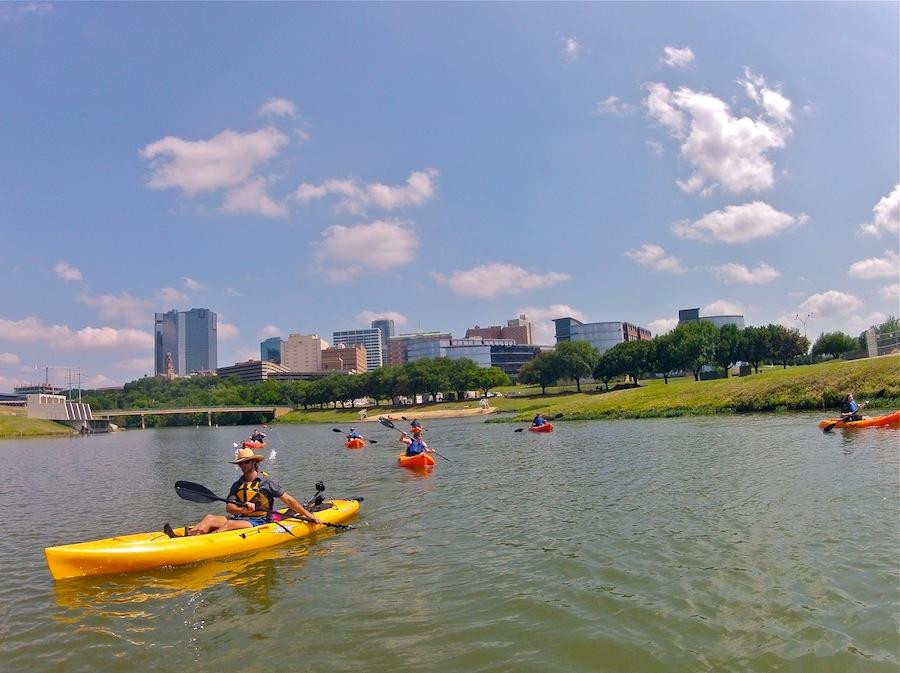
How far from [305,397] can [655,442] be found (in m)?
124

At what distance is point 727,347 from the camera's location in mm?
99125

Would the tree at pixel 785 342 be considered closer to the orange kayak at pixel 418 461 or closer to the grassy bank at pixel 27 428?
the orange kayak at pixel 418 461

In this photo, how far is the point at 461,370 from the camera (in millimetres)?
131250

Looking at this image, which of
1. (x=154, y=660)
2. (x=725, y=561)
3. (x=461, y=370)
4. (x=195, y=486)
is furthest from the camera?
(x=461, y=370)

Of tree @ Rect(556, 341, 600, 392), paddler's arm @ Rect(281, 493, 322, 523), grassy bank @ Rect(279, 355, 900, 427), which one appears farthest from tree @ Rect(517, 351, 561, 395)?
paddler's arm @ Rect(281, 493, 322, 523)

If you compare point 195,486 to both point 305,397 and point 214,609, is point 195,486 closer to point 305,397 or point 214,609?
point 214,609

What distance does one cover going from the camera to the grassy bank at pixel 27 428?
3750 inches

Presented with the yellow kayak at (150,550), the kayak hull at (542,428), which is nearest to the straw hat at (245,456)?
the yellow kayak at (150,550)

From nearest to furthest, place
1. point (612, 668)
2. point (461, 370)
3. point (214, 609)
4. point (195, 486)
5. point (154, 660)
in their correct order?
point (612, 668) < point (154, 660) < point (214, 609) < point (195, 486) < point (461, 370)

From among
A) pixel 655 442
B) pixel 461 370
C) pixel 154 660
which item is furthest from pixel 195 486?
pixel 461 370

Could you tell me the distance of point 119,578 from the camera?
423 inches

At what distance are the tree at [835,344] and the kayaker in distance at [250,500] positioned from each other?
11790 cm

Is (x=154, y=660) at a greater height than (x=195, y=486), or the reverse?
(x=195, y=486)

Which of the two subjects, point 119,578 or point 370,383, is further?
point 370,383
